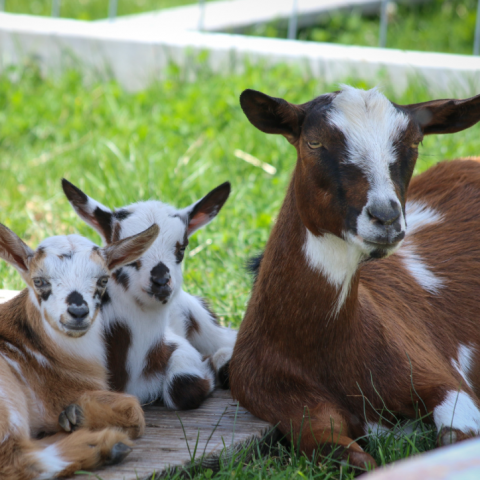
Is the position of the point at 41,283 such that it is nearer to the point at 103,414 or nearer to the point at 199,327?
the point at 103,414

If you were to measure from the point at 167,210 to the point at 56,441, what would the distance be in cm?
124

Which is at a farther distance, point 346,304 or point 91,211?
point 91,211

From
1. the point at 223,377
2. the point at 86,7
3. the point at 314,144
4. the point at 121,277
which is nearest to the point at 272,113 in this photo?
the point at 314,144

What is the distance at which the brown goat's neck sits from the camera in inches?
120

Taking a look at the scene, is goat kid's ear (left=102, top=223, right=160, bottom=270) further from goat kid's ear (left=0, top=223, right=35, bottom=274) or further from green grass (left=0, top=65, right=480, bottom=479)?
green grass (left=0, top=65, right=480, bottom=479)

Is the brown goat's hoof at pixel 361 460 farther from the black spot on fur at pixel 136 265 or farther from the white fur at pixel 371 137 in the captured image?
the black spot on fur at pixel 136 265

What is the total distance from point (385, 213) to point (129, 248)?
1.16m

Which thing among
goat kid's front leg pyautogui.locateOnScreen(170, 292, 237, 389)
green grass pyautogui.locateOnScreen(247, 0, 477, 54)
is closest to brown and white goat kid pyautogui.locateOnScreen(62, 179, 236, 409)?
goat kid's front leg pyautogui.locateOnScreen(170, 292, 237, 389)

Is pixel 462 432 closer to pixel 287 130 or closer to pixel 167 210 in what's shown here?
pixel 287 130

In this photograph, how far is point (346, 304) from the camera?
10.1ft

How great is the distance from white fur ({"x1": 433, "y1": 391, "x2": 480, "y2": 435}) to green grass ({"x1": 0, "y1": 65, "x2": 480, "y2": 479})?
6.11 feet

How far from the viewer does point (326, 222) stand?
Result: 289 centimetres

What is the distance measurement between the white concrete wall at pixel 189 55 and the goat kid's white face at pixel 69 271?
16.4 feet

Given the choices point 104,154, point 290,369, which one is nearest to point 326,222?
point 290,369
